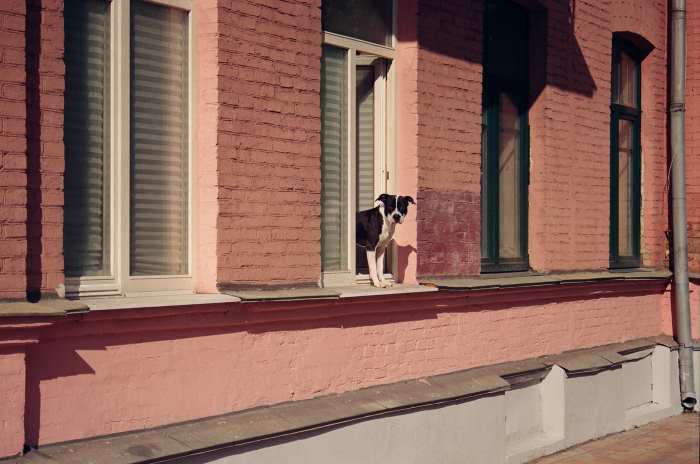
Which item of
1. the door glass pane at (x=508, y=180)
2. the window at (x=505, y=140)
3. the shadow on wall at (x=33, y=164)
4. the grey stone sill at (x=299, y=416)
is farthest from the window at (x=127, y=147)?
the door glass pane at (x=508, y=180)

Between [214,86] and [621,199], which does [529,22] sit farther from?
[214,86]

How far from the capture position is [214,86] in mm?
6512

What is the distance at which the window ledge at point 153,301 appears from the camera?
568 centimetres

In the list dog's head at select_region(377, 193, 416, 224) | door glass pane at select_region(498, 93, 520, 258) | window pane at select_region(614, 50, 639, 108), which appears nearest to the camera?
dog's head at select_region(377, 193, 416, 224)

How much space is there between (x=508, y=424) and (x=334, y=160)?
316 cm

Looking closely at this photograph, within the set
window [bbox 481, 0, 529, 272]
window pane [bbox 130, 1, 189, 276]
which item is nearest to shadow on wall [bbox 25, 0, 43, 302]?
window pane [bbox 130, 1, 189, 276]

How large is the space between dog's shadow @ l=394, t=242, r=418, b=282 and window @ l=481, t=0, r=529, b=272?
4.56 ft

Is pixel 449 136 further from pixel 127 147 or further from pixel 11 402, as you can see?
pixel 11 402

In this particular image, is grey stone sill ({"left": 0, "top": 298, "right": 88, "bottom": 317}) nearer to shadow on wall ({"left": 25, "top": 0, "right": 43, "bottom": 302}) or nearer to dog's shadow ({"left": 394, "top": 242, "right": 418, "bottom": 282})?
shadow on wall ({"left": 25, "top": 0, "right": 43, "bottom": 302})

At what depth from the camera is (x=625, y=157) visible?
41.2 ft

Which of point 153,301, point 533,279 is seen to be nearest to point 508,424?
point 533,279

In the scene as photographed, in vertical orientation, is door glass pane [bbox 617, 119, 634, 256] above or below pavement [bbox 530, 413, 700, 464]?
above

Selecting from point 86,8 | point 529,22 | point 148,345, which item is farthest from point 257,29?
point 529,22

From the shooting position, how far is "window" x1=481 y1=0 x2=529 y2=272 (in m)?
9.96
